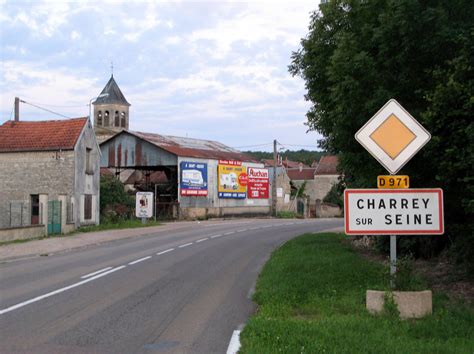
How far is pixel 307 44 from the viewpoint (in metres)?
14.2

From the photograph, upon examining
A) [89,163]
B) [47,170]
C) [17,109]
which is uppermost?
[17,109]

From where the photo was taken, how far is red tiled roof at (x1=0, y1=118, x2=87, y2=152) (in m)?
32.3

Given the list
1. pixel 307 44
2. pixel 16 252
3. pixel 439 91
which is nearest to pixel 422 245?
pixel 307 44

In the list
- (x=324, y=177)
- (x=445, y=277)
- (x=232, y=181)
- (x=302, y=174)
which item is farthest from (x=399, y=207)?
(x=302, y=174)

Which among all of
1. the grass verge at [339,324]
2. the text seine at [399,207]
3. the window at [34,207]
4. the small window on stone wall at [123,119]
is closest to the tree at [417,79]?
the text seine at [399,207]

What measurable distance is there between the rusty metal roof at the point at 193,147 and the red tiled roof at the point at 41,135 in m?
14.8

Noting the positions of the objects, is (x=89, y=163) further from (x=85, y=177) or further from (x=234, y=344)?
(x=234, y=344)

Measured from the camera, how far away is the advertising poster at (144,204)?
37.1m

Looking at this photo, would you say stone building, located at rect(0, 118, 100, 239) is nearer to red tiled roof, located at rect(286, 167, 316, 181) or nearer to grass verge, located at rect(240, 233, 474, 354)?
grass verge, located at rect(240, 233, 474, 354)

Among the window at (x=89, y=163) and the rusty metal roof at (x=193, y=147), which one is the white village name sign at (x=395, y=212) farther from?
Answer: the rusty metal roof at (x=193, y=147)

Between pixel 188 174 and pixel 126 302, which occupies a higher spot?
pixel 188 174

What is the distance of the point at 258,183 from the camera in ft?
188

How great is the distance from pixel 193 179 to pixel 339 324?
4216 centimetres

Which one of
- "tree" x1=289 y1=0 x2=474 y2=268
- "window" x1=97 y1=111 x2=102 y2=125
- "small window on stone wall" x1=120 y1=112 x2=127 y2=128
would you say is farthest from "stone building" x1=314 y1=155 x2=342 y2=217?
"tree" x1=289 y1=0 x2=474 y2=268
